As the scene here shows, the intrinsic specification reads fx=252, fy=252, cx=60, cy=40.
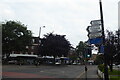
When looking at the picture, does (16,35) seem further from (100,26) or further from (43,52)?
(100,26)

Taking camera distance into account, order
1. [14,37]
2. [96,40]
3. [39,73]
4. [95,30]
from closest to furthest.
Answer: [95,30] < [96,40] < [39,73] < [14,37]

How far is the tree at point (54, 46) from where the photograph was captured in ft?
232

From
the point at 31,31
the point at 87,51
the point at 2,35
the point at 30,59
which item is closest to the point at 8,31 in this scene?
the point at 2,35

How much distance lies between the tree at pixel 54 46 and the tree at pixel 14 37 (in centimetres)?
498

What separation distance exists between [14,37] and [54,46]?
11.3 meters

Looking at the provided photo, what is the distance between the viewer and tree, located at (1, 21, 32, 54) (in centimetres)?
6894

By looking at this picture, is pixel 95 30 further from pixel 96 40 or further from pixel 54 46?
pixel 54 46

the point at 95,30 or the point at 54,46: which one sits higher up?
the point at 54,46

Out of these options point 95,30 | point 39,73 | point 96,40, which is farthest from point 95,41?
point 39,73

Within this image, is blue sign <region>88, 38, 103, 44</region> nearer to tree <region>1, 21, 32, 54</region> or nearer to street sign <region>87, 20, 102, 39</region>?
street sign <region>87, 20, 102, 39</region>

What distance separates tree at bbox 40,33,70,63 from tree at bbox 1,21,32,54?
4.98 m

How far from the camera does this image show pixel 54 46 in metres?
70.7

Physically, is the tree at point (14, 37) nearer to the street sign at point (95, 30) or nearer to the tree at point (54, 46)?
the tree at point (54, 46)

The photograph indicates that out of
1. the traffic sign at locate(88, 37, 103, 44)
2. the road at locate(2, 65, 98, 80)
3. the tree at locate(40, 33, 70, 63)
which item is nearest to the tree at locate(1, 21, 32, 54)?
the tree at locate(40, 33, 70, 63)
